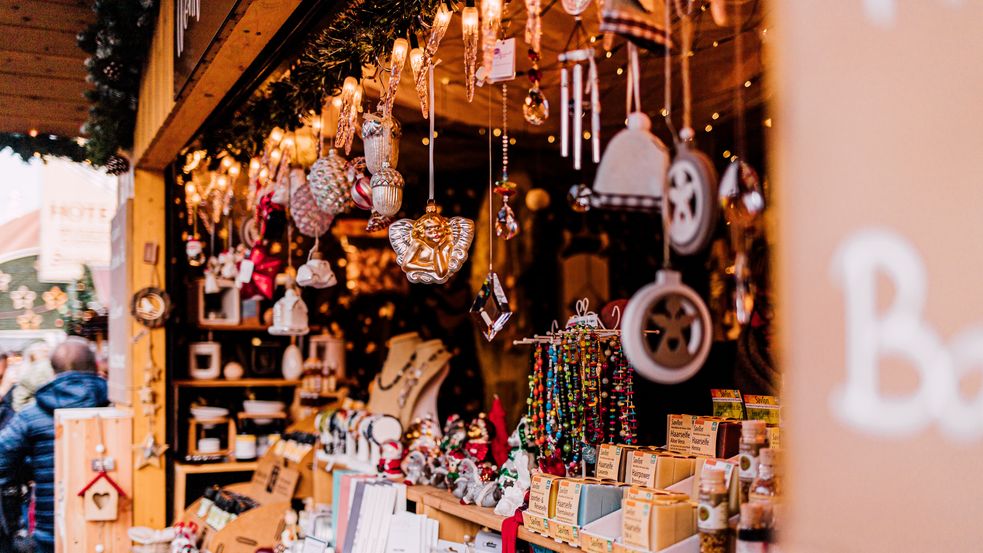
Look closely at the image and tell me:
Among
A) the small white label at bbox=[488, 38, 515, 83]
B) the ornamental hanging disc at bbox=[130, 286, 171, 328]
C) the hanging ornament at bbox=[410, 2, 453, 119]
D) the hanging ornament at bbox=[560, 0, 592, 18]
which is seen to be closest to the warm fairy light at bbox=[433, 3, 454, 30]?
the hanging ornament at bbox=[410, 2, 453, 119]

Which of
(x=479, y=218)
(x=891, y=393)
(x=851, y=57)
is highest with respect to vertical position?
(x=479, y=218)

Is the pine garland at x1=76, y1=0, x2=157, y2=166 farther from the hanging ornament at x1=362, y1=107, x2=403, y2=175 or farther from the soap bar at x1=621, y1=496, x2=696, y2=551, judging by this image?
the soap bar at x1=621, y1=496, x2=696, y2=551

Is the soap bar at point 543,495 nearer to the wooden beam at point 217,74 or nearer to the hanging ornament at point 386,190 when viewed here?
the hanging ornament at point 386,190

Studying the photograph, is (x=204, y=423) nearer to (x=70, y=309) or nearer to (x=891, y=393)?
(x=70, y=309)

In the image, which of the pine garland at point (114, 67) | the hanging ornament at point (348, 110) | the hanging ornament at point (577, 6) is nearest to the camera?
the hanging ornament at point (577, 6)

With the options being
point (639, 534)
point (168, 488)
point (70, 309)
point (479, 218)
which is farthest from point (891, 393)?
point (70, 309)

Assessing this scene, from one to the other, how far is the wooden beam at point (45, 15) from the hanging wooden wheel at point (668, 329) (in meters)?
4.77

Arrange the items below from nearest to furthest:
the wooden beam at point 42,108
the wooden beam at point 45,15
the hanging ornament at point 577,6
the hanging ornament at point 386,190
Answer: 1. the hanging ornament at point 577,6
2. the hanging ornament at point 386,190
3. the wooden beam at point 45,15
4. the wooden beam at point 42,108

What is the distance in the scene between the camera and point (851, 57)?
0.73 m

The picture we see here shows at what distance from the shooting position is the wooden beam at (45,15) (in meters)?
4.81

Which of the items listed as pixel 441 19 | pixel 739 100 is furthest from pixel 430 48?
pixel 739 100

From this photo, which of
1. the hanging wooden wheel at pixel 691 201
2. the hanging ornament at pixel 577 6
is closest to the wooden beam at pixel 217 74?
the hanging ornament at pixel 577 6

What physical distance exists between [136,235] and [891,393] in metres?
4.95

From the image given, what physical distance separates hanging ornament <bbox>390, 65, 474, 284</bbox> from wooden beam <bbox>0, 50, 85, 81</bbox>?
350cm
